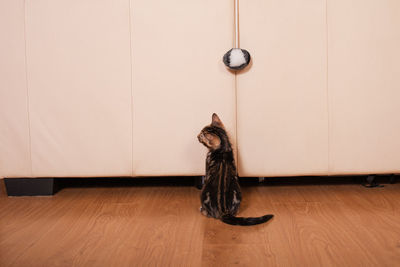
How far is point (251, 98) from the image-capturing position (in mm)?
1566

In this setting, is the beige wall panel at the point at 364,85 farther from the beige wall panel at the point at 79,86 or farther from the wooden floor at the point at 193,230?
the beige wall panel at the point at 79,86

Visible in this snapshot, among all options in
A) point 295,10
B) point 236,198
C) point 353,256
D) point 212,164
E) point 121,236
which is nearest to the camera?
point 353,256

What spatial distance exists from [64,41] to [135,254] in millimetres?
1044

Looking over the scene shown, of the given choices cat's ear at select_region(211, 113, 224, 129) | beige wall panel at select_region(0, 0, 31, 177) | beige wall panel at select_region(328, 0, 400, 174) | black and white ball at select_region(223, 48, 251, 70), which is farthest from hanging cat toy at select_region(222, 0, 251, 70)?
beige wall panel at select_region(0, 0, 31, 177)

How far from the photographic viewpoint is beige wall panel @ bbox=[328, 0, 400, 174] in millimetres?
1535

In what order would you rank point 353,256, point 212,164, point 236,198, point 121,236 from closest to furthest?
point 353,256
point 121,236
point 236,198
point 212,164

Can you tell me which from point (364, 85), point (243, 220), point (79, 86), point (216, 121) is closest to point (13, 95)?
point (79, 86)

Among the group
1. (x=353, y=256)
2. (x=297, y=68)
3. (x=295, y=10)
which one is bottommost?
(x=353, y=256)

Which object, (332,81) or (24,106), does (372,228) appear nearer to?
(332,81)

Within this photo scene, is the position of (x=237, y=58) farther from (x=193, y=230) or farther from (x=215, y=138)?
(x=193, y=230)

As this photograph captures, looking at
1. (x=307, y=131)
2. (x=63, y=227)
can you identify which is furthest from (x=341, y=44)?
(x=63, y=227)

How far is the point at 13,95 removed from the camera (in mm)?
1555

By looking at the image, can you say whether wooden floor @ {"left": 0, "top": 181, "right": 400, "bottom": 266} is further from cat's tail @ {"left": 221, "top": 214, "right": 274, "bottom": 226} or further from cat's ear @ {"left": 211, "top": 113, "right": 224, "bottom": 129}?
cat's ear @ {"left": 211, "top": 113, "right": 224, "bottom": 129}

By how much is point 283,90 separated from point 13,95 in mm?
1233
